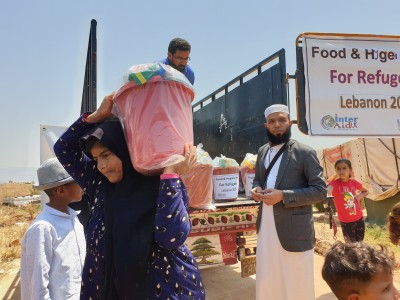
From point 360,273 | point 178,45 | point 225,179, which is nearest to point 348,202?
point 225,179

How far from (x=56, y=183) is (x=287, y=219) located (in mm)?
1707

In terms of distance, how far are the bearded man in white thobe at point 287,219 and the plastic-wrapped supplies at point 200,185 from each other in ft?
1.24

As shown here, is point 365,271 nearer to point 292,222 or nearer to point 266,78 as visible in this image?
point 292,222

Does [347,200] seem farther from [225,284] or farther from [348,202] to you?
[225,284]

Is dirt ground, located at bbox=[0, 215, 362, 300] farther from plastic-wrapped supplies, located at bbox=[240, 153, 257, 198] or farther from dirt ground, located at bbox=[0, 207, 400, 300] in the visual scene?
plastic-wrapped supplies, located at bbox=[240, 153, 257, 198]

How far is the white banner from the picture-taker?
3.77 m

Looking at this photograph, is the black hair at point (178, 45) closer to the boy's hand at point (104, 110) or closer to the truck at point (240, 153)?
the truck at point (240, 153)

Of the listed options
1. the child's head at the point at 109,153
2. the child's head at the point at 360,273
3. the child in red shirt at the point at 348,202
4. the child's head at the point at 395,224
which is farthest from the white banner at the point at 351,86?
the child's head at the point at 109,153

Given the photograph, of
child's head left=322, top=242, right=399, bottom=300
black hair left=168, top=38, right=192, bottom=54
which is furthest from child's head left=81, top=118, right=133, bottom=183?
black hair left=168, top=38, right=192, bottom=54

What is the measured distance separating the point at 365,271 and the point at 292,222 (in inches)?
50.5

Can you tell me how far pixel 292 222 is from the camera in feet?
8.86

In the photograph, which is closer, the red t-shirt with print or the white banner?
the white banner

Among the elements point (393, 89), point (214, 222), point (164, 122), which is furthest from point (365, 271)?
point (393, 89)

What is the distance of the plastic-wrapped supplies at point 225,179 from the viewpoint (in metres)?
3.15
